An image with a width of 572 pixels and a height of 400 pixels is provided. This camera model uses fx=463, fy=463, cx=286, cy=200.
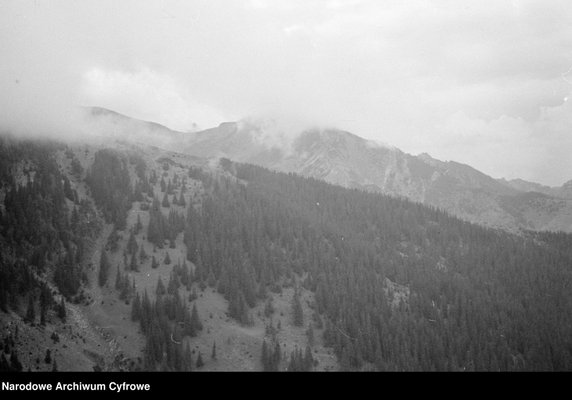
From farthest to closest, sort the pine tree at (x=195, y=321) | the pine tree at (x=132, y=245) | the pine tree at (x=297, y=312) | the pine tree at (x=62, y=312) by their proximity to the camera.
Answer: the pine tree at (x=132, y=245) → the pine tree at (x=297, y=312) → the pine tree at (x=195, y=321) → the pine tree at (x=62, y=312)

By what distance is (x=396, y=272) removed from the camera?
175 meters

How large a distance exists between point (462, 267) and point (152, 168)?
139232 mm

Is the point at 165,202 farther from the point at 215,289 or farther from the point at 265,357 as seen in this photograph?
the point at 265,357

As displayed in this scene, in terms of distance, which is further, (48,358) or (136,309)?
(136,309)

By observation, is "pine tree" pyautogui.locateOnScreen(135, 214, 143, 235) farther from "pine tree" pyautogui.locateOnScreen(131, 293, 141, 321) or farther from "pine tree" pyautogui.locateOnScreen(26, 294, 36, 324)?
"pine tree" pyautogui.locateOnScreen(26, 294, 36, 324)

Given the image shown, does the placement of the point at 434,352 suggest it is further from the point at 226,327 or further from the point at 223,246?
the point at 223,246

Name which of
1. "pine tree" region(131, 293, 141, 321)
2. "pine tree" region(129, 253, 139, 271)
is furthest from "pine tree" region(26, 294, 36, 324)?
"pine tree" region(129, 253, 139, 271)

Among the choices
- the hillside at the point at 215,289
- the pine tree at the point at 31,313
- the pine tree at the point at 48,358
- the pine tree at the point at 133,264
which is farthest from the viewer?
the pine tree at the point at 133,264

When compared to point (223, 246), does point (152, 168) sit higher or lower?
higher

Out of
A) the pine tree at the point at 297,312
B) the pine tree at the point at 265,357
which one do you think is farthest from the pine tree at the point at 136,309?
the pine tree at the point at 297,312

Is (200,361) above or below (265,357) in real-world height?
above

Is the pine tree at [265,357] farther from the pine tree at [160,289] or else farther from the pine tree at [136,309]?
the pine tree at [136,309]

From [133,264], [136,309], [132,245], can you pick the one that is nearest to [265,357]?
[136,309]
